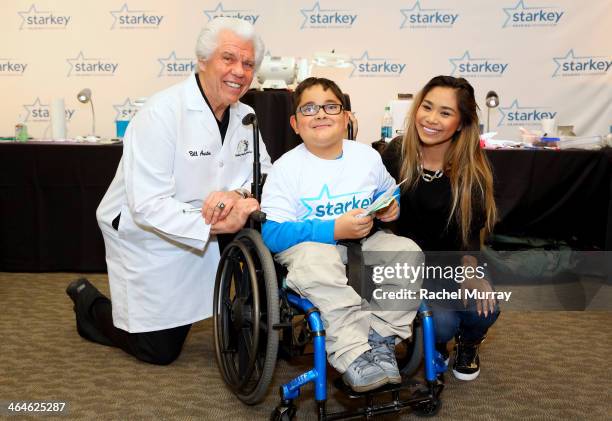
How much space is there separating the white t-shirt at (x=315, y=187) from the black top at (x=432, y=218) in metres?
0.20

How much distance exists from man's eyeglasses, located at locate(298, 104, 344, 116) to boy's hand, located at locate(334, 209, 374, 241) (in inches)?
13.4

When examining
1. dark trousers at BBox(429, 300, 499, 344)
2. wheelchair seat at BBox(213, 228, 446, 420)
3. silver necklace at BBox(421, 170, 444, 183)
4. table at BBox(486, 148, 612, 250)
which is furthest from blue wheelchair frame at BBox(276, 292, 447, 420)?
table at BBox(486, 148, 612, 250)

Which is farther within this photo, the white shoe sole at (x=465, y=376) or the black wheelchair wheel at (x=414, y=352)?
the white shoe sole at (x=465, y=376)

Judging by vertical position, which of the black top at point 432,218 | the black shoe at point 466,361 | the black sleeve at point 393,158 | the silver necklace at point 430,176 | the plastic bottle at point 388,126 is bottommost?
the black shoe at point 466,361

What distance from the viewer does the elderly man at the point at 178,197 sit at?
1.94 meters

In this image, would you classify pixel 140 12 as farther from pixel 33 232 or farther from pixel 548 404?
pixel 548 404

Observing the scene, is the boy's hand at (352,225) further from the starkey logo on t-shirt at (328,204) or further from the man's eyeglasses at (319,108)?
the man's eyeglasses at (319,108)

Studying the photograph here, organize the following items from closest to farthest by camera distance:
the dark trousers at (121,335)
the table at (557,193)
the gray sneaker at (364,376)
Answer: the gray sneaker at (364,376)
the dark trousers at (121,335)
the table at (557,193)

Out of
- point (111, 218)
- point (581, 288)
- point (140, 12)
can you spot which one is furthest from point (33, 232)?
point (581, 288)

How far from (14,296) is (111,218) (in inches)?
48.6

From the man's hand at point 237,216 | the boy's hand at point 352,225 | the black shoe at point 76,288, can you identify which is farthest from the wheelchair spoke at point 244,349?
the black shoe at point 76,288

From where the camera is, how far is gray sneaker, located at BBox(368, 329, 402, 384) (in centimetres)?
152

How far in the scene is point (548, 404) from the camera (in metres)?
1.92

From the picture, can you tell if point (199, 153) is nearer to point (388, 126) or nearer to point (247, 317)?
point (247, 317)
